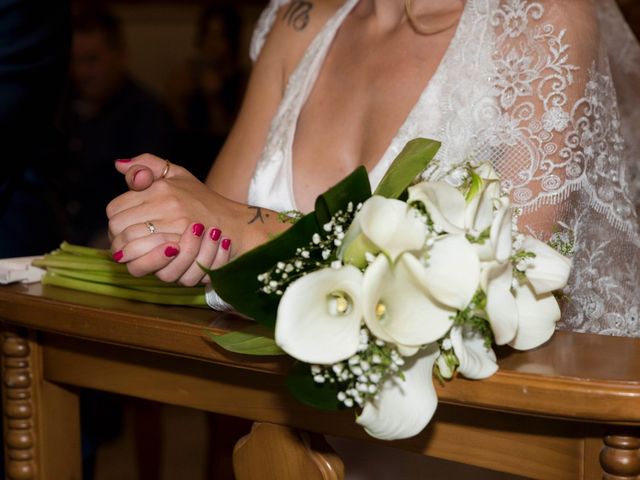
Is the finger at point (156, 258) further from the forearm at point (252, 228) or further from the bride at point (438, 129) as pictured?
the forearm at point (252, 228)

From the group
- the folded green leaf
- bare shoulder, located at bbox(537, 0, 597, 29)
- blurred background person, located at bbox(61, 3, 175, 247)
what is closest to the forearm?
the folded green leaf

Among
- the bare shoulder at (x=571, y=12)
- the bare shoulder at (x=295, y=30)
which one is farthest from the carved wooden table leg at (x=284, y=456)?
the bare shoulder at (x=295, y=30)

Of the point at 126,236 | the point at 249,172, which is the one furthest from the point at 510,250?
the point at 249,172

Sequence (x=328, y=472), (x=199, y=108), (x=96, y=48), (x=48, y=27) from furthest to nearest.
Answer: (x=199, y=108)
(x=96, y=48)
(x=48, y=27)
(x=328, y=472)

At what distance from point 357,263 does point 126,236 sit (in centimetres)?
35

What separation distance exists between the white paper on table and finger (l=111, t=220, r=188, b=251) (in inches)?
14.9

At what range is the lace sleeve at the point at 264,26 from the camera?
2.07m

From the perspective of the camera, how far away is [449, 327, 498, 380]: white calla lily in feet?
2.99

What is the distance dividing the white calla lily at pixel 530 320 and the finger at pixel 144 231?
0.43 meters

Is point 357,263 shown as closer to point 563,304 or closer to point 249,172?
point 563,304

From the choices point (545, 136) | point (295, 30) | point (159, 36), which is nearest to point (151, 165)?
point (545, 136)

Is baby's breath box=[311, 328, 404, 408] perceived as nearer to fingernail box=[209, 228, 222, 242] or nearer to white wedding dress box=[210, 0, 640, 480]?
fingernail box=[209, 228, 222, 242]

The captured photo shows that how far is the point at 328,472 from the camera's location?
3.64ft

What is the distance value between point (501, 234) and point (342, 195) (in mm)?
178
